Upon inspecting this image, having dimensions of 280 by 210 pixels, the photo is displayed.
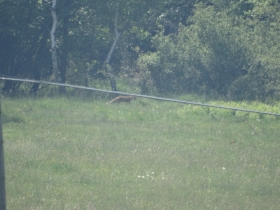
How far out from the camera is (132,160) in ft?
25.3

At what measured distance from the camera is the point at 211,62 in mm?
20203

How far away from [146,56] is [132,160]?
13894mm

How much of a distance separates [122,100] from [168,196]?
303 inches

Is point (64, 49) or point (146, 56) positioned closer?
point (64, 49)

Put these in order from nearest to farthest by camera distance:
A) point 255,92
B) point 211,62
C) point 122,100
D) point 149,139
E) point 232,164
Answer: point 232,164 < point 149,139 < point 122,100 < point 255,92 < point 211,62

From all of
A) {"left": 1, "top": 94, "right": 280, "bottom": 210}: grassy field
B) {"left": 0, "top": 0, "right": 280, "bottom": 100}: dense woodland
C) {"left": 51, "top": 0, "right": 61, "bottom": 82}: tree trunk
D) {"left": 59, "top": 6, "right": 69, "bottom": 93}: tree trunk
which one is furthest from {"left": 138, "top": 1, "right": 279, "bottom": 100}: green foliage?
{"left": 1, "top": 94, "right": 280, "bottom": 210}: grassy field

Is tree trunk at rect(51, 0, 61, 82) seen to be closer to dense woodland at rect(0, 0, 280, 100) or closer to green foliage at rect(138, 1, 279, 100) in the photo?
dense woodland at rect(0, 0, 280, 100)

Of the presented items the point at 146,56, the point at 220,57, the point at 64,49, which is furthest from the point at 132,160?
the point at 146,56

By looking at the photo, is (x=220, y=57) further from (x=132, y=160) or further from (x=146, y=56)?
(x=132, y=160)

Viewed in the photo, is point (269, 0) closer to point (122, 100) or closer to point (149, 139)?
point (122, 100)

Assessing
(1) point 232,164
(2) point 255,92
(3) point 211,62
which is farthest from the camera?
(3) point 211,62

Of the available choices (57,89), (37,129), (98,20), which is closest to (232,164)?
(37,129)

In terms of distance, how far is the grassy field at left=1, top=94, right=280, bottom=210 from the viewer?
627cm

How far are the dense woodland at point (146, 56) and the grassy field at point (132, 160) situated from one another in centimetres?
714
